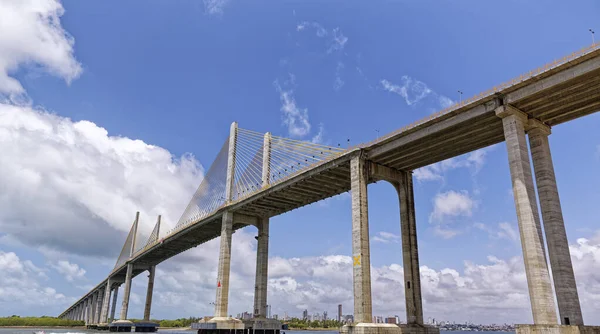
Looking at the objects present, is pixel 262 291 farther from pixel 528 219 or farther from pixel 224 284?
pixel 528 219

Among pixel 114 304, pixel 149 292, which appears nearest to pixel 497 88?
pixel 149 292

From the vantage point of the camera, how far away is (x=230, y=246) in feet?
245

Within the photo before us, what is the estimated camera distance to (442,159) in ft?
170

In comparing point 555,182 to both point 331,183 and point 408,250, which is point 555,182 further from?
point 331,183

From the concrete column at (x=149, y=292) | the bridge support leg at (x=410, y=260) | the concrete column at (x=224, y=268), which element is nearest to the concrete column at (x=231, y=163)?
the concrete column at (x=224, y=268)

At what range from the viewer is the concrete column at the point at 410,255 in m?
49.6

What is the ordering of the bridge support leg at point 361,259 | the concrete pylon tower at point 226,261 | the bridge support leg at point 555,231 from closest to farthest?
1. the bridge support leg at point 555,231
2. the bridge support leg at point 361,259
3. the concrete pylon tower at point 226,261

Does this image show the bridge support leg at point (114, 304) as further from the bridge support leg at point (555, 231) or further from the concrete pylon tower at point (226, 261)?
the bridge support leg at point (555, 231)

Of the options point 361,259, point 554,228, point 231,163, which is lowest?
point 361,259

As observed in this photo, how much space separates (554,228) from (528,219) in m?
4.97

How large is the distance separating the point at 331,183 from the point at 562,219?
29954 millimetres

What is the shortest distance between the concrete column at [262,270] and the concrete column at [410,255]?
3097cm

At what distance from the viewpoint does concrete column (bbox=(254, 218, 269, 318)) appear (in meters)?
74.6

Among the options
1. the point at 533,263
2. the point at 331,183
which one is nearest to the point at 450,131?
the point at 533,263
